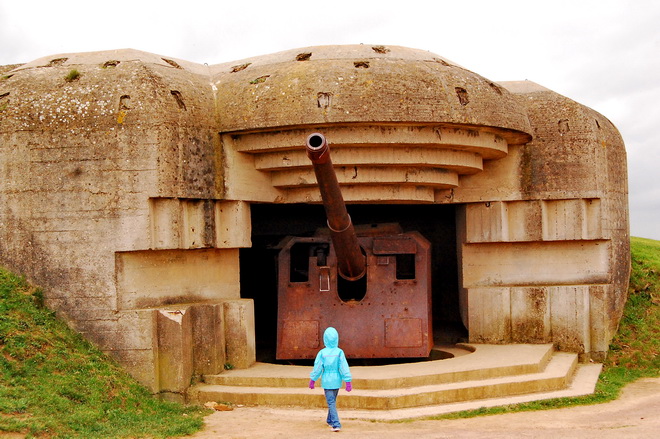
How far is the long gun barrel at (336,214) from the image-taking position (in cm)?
868

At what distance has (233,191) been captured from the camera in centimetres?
1088

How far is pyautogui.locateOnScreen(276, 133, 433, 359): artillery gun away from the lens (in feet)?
36.6

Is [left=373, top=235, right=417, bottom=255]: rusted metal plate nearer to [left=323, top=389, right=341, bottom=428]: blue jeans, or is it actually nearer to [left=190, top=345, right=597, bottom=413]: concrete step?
[left=190, top=345, right=597, bottom=413]: concrete step

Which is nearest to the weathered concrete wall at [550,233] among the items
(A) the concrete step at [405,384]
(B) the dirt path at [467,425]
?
(A) the concrete step at [405,384]

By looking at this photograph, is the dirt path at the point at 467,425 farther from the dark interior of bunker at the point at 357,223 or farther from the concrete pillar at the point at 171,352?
the dark interior of bunker at the point at 357,223

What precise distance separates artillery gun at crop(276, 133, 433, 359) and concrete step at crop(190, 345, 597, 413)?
2.58ft

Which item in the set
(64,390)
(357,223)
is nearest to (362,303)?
(357,223)

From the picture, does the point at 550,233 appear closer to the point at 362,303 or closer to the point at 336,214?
the point at 362,303

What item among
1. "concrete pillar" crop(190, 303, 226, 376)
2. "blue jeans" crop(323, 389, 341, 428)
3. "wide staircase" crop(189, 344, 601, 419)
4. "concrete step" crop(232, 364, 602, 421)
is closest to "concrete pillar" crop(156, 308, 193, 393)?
"wide staircase" crop(189, 344, 601, 419)

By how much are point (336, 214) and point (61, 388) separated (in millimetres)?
3574

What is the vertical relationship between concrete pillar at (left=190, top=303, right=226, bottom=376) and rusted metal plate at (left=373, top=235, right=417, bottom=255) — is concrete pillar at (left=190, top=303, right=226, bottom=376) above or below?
below

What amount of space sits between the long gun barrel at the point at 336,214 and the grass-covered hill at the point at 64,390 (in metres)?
2.67

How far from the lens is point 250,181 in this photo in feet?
36.5

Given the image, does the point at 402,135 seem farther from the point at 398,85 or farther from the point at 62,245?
the point at 62,245
